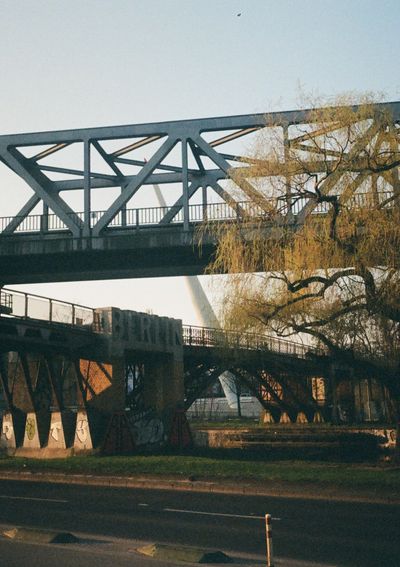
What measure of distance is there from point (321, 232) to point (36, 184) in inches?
840

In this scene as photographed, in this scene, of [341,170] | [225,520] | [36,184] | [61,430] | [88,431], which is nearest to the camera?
[225,520]

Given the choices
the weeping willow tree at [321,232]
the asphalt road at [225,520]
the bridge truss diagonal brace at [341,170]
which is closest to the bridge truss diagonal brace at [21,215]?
the weeping willow tree at [321,232]

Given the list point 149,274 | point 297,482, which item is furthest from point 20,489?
point 149,274

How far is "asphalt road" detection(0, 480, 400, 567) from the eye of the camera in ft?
41.0

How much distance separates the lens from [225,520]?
15.9m

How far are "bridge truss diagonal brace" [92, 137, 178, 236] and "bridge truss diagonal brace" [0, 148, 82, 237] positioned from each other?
1613 millimetres

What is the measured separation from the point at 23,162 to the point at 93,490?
25.4m

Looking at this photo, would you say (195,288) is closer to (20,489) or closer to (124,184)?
(124,184)

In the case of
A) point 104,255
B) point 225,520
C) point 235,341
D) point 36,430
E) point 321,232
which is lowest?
point 225,520

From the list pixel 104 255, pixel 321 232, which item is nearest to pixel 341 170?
pixel 321 232

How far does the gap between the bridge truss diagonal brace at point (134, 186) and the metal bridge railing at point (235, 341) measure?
8281 mm

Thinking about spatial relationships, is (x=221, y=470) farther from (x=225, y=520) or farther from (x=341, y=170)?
(x=341, y=170)

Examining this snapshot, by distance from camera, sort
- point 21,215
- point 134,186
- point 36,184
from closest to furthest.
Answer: point 134,186, point 36,184, point 21,215

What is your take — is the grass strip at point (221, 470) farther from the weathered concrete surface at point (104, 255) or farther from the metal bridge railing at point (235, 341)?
the weathered concrete surface at point (104, 255)
